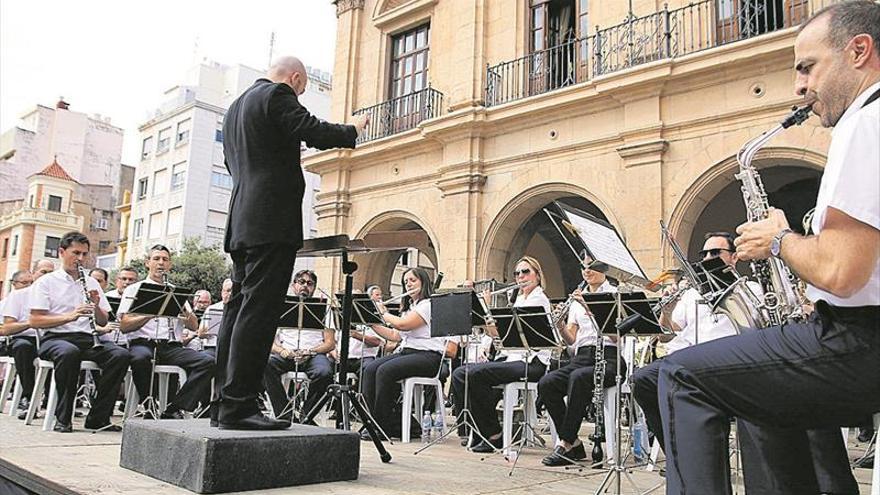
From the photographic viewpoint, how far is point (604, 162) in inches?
444

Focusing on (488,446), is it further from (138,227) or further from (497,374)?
(138,227)

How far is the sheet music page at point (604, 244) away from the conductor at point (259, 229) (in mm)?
1335

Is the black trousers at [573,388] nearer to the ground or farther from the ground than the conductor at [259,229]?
nearer to the ground

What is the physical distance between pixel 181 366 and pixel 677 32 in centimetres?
894

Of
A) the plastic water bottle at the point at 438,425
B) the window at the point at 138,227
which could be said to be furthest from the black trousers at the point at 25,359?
the window at the point at 138,227

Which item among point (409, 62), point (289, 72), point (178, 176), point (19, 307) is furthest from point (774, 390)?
point (178, 176)

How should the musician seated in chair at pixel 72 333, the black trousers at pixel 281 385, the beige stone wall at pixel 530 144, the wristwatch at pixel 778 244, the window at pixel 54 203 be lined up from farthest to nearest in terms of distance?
the window at pixel 54 203
the beige stone wall at pixel 530 144
the black trousers at pixel 281 385
the musician seated in chair at pixel 72 333
the wristwatch at pixel 778 244

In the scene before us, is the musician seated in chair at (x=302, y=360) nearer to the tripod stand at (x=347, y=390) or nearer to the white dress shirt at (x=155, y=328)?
the white dress shirt at (x=155, y=328)

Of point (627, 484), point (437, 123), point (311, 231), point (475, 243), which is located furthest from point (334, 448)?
point (311, 231)

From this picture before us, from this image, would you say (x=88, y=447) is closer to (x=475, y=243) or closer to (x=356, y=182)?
(x=475, y=243)

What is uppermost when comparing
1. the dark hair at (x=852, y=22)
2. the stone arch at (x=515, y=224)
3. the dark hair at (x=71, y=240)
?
the stone arch at (x=515, y=224)

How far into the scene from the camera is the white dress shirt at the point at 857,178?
6.03 feet

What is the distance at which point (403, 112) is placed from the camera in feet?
49.0

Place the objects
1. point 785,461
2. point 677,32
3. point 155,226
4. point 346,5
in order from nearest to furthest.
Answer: point 785,461 < point 677,32 < point 346,5 < point 155,226
